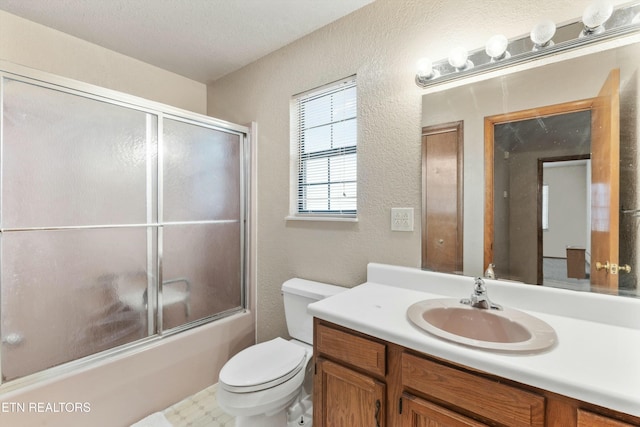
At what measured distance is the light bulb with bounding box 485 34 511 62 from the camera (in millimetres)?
1193

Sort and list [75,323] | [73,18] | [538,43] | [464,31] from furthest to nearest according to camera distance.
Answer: [73,18], [75,323], [464,31], [538,43]

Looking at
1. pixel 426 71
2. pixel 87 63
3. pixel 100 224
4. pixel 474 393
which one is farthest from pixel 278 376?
pixel 87 63

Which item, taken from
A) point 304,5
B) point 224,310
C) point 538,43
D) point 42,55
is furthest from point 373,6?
point 224,310

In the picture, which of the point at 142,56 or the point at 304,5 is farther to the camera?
the point at 142,56

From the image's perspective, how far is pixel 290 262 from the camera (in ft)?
6.61

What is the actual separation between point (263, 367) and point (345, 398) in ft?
1.66

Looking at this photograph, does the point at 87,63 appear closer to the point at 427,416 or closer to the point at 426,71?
the point at 426,71

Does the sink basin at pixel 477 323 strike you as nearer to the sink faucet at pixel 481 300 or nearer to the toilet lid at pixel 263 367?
the sink faucet at pixel 481 300

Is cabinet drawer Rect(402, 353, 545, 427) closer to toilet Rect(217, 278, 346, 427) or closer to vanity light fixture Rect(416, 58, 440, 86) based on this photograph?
toilet Rect(217, 278, 346, 427)

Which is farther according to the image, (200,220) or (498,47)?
(200,220)

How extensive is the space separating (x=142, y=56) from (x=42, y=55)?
0.57 m

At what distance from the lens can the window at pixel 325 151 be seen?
1781mm

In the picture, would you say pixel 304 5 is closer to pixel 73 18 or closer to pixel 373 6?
pixel 373 6

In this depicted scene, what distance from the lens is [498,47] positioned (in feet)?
3.92
